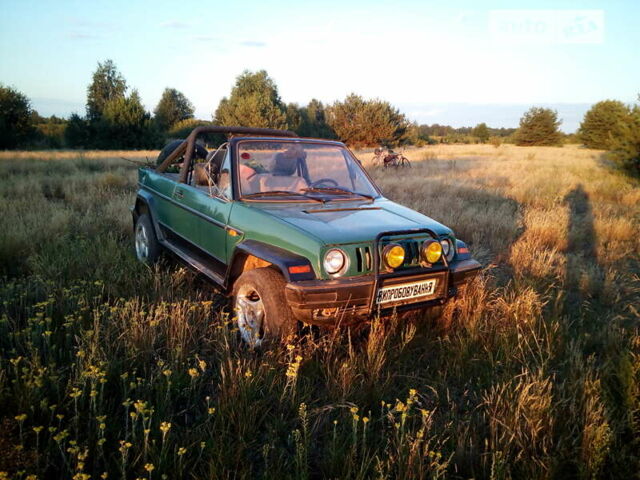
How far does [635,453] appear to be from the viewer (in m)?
2.27

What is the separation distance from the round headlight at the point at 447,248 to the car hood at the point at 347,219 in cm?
7

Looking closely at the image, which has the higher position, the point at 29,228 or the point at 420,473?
the point at 29,228

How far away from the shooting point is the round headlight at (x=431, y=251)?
308cm

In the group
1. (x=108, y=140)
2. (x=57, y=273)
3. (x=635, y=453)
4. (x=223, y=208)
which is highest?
(x=108, y=140)

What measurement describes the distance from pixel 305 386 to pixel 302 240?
96cm

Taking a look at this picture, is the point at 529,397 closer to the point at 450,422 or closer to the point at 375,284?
the point at 450,422

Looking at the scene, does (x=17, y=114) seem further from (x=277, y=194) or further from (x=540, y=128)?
(x=540, y=128)

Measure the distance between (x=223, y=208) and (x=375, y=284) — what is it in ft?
5.35

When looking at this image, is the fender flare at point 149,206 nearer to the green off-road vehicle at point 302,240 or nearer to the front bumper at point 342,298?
the green off-road vehicle at point 302,240

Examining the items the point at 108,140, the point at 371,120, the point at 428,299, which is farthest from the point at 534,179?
the point at 108,140

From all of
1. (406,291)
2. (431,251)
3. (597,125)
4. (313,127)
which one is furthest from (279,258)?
(597,125)

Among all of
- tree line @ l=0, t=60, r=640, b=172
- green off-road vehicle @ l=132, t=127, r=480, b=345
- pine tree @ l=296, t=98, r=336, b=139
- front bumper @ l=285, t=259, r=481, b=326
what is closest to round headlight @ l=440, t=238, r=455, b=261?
green off-road vehicle @ l=132, t=127, r=480, b=345

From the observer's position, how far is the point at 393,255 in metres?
2.92

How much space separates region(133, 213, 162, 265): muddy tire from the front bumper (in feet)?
8.45
